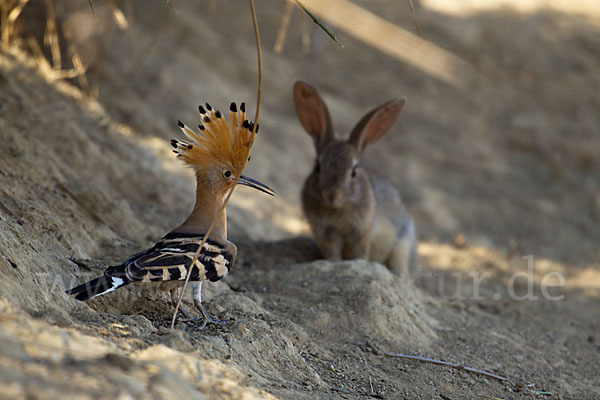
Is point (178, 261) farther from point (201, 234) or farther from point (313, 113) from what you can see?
point (313, 113)

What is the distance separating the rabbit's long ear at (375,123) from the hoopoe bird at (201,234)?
2648 millimetres

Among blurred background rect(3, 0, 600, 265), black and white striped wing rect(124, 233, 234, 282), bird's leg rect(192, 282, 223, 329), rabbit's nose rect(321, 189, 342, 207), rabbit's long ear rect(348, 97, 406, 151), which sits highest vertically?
blurred background rect(3, 0, 600, 265)

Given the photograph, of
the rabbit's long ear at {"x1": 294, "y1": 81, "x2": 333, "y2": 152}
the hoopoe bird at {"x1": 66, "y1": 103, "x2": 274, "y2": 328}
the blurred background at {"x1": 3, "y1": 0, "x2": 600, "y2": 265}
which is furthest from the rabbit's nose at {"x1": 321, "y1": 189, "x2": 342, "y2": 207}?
the hoopoe bird at {"x1": 66, "y1": 103, "x2": 274, "y2": 328}

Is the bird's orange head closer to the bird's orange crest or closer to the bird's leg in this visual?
the bird's orange crest

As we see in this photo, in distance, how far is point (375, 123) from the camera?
6629mm

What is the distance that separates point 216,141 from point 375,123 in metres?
3.22

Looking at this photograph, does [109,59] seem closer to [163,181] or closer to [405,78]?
[163,181]

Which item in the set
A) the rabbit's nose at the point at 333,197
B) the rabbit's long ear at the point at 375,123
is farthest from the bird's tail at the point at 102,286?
the rabbit's long ear at the point at 375,123

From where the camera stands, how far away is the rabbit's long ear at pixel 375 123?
6.37m

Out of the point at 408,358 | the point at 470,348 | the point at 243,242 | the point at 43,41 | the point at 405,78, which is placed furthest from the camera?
the point at 405,78

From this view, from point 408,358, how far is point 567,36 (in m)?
10.9

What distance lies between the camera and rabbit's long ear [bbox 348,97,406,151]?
6.37 metres

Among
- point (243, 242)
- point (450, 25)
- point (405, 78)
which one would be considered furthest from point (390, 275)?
point (450, 25)

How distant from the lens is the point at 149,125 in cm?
895
